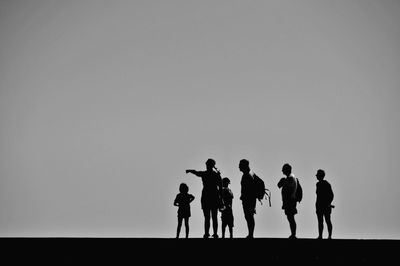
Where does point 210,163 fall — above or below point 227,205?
above

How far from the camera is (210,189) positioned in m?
18.2

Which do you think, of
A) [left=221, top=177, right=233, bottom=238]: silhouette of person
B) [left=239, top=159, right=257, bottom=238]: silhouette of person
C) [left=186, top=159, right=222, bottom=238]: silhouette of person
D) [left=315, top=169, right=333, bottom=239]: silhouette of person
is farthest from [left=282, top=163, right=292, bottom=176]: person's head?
[left=221, top=177, right=233, bottom=238]: silhouette of person

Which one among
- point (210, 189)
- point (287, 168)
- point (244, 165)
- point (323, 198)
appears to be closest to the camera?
point (244, 165)

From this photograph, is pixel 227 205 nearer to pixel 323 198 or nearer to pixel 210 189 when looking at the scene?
pixel 210 189

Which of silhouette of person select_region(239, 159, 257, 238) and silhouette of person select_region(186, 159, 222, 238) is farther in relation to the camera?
silhouette of person select_region(186, 159, 222, 238)

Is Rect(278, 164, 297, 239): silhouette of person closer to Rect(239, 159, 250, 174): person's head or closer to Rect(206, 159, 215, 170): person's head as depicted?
Rect(239, 159, 250, 174): person's head
